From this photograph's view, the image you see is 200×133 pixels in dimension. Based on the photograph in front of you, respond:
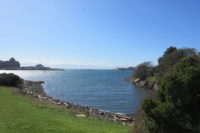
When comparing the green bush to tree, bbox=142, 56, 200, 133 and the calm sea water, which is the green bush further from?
tree, bbox=142, 56, 200, 133

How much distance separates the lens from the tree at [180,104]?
280 inches

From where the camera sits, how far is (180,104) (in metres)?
7.15

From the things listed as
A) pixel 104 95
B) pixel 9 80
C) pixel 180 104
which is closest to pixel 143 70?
pixel 104 95

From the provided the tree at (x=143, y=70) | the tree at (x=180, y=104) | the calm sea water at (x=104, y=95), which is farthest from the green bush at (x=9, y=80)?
the tree at (x=180, y=104)

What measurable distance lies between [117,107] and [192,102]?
27.4m

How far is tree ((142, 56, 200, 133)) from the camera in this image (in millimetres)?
7105

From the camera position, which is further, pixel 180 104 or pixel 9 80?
pixel 9 80

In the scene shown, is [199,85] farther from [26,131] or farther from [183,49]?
[183,49]

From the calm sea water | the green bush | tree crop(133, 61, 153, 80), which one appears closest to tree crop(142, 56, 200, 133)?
the calm sea water

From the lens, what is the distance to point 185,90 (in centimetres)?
716

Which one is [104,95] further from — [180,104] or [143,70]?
[180,104]

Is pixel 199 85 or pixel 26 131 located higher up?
pixel 199 85

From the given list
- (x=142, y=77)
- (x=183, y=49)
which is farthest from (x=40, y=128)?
(x=142, y=77)

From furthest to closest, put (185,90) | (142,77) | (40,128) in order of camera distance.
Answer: (142,77), (40,128), (185,90)
